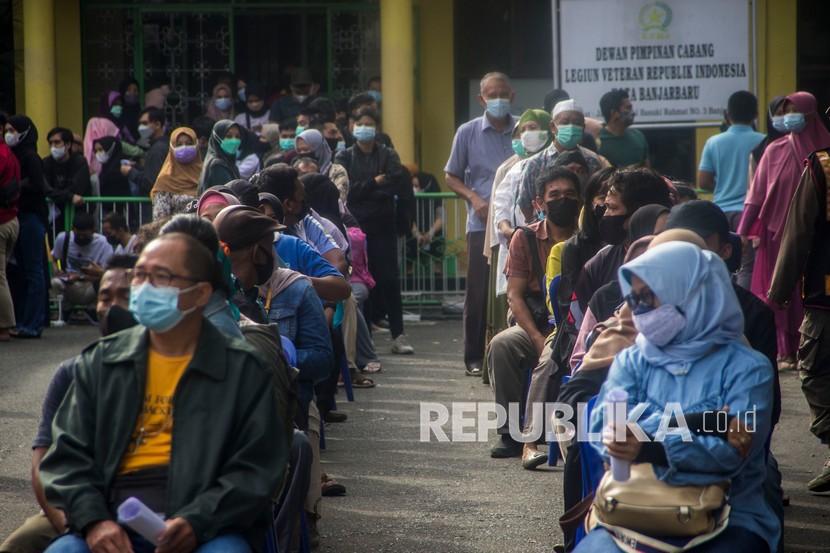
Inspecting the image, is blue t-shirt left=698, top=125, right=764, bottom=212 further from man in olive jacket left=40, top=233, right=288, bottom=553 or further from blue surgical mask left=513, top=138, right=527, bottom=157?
man in olive jacket left=40, top=233, right=288, bottom=553

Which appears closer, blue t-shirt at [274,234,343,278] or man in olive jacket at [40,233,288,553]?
man in olive jacket at [40,233,288,553]

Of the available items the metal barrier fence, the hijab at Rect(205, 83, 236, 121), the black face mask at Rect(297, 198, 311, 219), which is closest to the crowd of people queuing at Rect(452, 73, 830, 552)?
the black face mask at Rect(297, 198, 311, 219)

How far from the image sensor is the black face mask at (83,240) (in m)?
15.0

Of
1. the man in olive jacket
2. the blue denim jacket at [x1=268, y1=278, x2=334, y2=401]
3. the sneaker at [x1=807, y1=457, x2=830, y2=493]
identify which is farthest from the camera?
the sneaker at [x1=807, y1=457, x2=830, y2=493]

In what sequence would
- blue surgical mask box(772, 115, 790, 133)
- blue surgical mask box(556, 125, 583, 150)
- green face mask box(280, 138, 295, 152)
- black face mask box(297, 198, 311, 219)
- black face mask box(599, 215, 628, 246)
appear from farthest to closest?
green face mask box(280, 138, 295, 152)
blue surgical mask box(772, 115, 790, 133)
blue surgical mask box(556, 125, 583, 150)
black face mask box(297, 198, 311, 219)
black face mask box(599, 215, 628, 246)

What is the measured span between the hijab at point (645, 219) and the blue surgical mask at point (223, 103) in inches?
444

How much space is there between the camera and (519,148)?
11117 millimetres

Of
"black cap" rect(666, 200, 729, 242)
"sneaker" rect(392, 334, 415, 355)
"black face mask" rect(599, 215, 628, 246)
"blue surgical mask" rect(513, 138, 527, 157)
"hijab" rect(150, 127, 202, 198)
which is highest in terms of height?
"blue surgical mask" rect(513, 138, 527, 157)

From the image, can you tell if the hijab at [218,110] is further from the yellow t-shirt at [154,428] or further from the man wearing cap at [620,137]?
the yellow t-shirt at [154,428]

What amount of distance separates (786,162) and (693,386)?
6.01 metres

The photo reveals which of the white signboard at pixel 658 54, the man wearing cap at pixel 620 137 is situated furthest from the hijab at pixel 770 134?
the white signboard at pixel 658 54

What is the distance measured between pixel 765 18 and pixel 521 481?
1171 cm

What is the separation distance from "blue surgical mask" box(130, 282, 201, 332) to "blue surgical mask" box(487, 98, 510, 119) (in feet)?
24.1

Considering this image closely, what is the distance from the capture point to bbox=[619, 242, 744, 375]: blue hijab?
16.0 feet
